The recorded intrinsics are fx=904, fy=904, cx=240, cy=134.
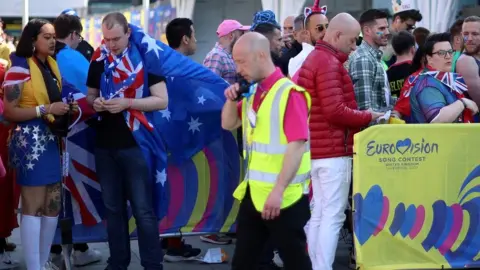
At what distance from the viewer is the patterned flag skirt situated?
6.48m

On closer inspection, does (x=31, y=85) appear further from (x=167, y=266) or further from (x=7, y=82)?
(x=167, y=266)

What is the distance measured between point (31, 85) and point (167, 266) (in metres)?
1.95

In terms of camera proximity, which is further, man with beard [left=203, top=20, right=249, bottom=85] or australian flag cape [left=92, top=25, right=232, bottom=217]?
man with beard [left=203, top=20, right=249, bottom=85]

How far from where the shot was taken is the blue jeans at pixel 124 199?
643 cm

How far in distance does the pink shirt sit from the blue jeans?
171 centimetres

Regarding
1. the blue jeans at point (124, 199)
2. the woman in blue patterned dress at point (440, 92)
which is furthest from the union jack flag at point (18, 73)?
the woman in blue patterned dress at point (440, 92)

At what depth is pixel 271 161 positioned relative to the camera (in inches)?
195

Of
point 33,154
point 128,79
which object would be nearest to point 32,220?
point 33,154

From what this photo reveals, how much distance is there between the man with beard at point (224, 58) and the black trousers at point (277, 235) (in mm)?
3148

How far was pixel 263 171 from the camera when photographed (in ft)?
16.4

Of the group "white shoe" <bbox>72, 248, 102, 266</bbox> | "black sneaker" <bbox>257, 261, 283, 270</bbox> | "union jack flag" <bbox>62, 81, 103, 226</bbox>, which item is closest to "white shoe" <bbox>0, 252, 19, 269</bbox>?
"white shoe" <bbox>72, 248, 102, 266</bbox>

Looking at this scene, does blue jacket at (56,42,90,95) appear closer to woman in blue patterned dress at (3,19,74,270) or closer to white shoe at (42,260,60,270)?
woman in blue patterned dress at (3,19,74,270)

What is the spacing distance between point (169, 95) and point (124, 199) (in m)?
0.98

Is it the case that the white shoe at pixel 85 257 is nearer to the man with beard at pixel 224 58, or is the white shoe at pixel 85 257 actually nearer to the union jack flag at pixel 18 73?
the union jack flag at pixel 18 73
